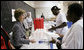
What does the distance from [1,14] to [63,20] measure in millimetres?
1356

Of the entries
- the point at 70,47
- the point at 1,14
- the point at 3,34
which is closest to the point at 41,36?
the point at 3,34

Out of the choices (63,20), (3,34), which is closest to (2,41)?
(3,34)

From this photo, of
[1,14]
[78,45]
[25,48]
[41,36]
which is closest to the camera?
[78,45]

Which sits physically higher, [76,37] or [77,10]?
[77,10]

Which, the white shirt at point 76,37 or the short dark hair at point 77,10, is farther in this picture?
the short dark hair at point 77,10

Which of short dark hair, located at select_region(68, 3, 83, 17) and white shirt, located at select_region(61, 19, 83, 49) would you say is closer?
white shirt, located at select_region(61, 19, 83, 49)

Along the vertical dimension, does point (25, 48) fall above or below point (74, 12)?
below

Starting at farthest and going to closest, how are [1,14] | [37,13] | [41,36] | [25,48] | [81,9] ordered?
[37,13] → [1,14] → [41,36] → [25,48] → [81,9]

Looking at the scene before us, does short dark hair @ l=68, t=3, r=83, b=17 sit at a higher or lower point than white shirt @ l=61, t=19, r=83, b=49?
higher

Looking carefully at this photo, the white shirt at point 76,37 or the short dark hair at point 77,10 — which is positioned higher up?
the short dark hair at point 77,10

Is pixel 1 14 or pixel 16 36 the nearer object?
pixel 16 36

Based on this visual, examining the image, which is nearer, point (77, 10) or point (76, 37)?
point (76, 37)

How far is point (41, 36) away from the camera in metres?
2.05

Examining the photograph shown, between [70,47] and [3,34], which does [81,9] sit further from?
[3,34]
